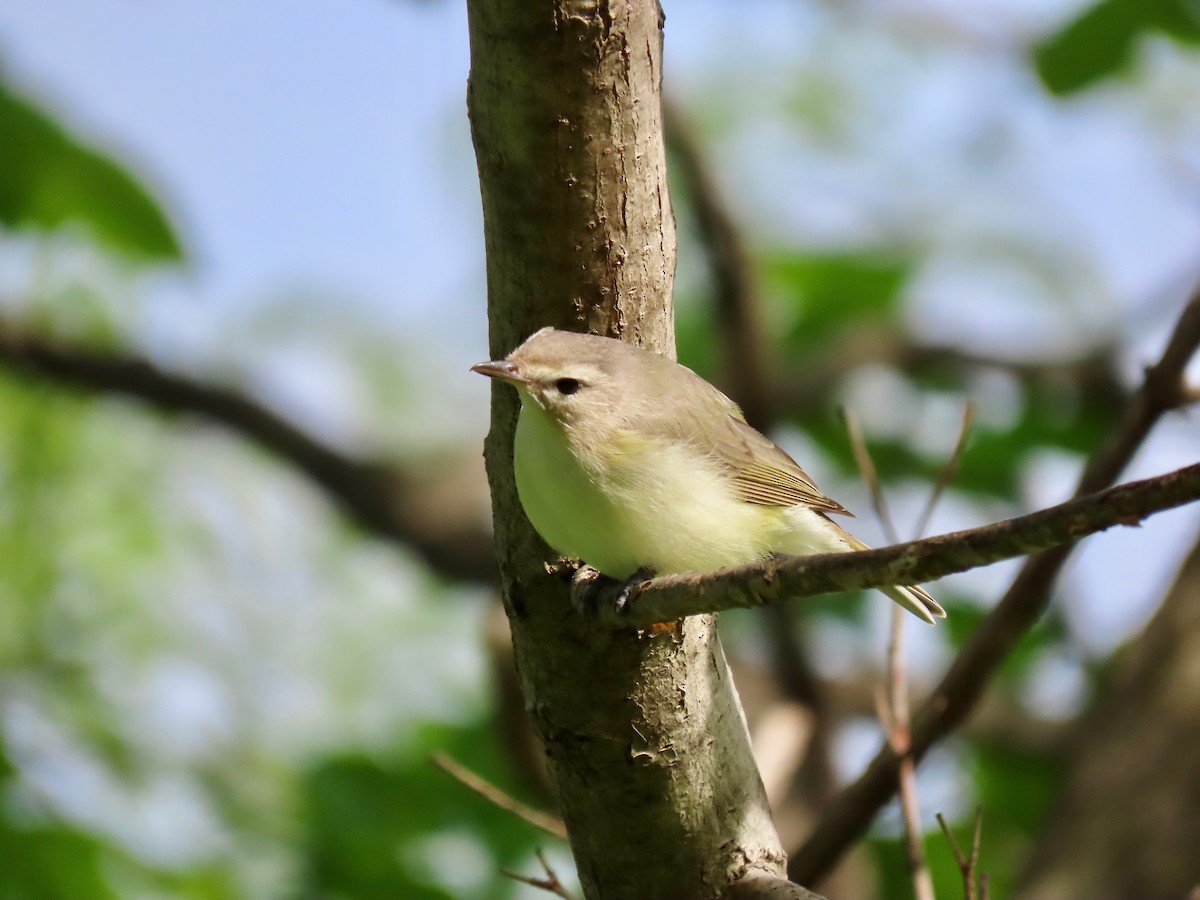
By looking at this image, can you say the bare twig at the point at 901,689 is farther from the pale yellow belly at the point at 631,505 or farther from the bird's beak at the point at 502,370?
the bird's beak at the point at 502,370

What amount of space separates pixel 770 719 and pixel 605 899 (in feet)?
8.08

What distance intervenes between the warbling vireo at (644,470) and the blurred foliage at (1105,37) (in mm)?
2387

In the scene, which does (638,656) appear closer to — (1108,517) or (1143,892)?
(1108,517)

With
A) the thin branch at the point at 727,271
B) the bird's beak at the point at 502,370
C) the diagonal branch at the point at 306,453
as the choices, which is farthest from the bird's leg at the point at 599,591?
the diagonal branch at the point at 306,453

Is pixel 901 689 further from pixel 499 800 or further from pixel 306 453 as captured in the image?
pixel 306 453

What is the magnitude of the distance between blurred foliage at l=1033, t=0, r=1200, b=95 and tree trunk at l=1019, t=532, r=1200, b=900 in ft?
6.15

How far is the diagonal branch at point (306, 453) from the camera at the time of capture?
628 cm

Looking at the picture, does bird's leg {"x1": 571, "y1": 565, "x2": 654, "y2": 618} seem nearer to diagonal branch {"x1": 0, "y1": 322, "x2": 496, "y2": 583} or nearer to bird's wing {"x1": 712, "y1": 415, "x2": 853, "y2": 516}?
bird's wing {"x1": 712, "y1": 415, "x2": 853, "y2": 516}

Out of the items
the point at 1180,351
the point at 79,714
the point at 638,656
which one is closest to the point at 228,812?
the point at 79,714

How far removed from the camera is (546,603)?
2.39 meters

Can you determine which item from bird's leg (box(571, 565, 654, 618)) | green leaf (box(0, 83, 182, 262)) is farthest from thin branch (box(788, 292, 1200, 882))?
green leaf (box(0, 83, 182, 262))

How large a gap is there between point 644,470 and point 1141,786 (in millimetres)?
2661

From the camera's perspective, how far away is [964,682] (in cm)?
342

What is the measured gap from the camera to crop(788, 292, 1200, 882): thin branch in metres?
3.20
